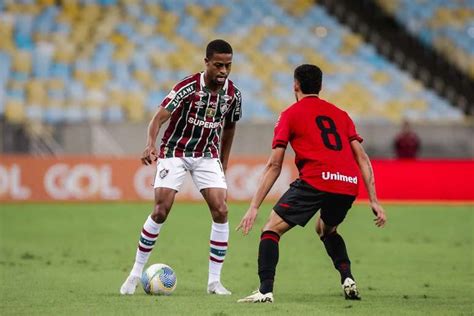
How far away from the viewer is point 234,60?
94.0 feet

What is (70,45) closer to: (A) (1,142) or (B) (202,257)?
(A) (1,142)

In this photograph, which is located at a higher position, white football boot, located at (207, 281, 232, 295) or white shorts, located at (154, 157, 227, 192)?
white shorts, located at (154, 157, 227, 192)

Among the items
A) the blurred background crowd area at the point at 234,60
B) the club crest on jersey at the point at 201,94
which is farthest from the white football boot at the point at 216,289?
the blurred background crowd area at the point at 234,60

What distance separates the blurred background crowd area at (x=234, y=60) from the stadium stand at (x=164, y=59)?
0.03m

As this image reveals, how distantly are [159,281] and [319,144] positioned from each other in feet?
6.60

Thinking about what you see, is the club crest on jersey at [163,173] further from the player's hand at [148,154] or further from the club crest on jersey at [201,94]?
the club crest on jersey at [201,94]

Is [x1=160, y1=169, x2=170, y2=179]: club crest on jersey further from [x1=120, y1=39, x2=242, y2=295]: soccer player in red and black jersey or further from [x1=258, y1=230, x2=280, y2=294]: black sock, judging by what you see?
[x1=258, y1=230, x2=280, y2=294]: black sock

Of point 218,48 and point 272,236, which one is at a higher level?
point 218,48

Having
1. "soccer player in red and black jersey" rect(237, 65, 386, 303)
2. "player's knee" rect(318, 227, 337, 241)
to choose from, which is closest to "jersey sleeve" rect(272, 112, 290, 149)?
"soccer player in red and black jersey" rect(237, 65, 386, 303)

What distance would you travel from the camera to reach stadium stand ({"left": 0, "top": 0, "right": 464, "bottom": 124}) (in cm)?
2655

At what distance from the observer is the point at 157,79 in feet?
90.4

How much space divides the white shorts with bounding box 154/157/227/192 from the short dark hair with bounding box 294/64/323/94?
5.07ft

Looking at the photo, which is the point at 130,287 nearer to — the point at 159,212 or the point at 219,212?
the point at 159,212

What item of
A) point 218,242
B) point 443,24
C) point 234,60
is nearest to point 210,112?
point 218,242
